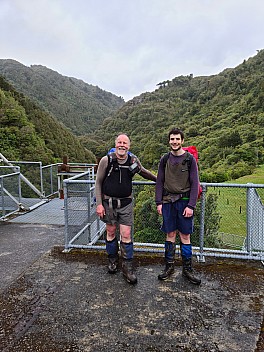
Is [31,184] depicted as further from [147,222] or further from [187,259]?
[187,259]

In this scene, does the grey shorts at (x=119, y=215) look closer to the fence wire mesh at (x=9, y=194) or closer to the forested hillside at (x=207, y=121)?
the fence wire mesh at (x=9, y=194)

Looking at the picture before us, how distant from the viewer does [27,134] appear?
818 inches

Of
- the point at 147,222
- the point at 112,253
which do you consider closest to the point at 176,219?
the point at 112,253

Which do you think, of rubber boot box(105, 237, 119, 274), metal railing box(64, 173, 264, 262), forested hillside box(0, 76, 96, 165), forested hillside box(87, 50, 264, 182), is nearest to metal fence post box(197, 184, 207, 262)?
metal railing box(64, 173, 264, 262)

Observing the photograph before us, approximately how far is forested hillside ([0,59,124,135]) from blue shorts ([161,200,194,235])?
56.9 metres

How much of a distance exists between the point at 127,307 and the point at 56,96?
3192 inches

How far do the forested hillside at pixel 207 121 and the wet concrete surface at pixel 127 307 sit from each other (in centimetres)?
3086

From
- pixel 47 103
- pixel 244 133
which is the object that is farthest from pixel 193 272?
pixel 47 103

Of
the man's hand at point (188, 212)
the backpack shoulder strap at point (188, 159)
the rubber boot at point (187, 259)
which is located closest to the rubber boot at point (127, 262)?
the rubber boot at point (187, 259)

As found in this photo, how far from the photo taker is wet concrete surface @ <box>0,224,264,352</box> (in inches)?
105

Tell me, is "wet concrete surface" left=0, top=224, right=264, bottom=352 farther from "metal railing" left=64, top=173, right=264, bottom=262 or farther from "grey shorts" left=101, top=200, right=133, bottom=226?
"grey shorts" left=101, top=200, right=133, bottom=226

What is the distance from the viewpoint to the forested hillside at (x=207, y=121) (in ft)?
161

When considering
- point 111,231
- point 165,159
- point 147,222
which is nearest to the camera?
point 165,159

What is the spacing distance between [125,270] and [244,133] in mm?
59842
